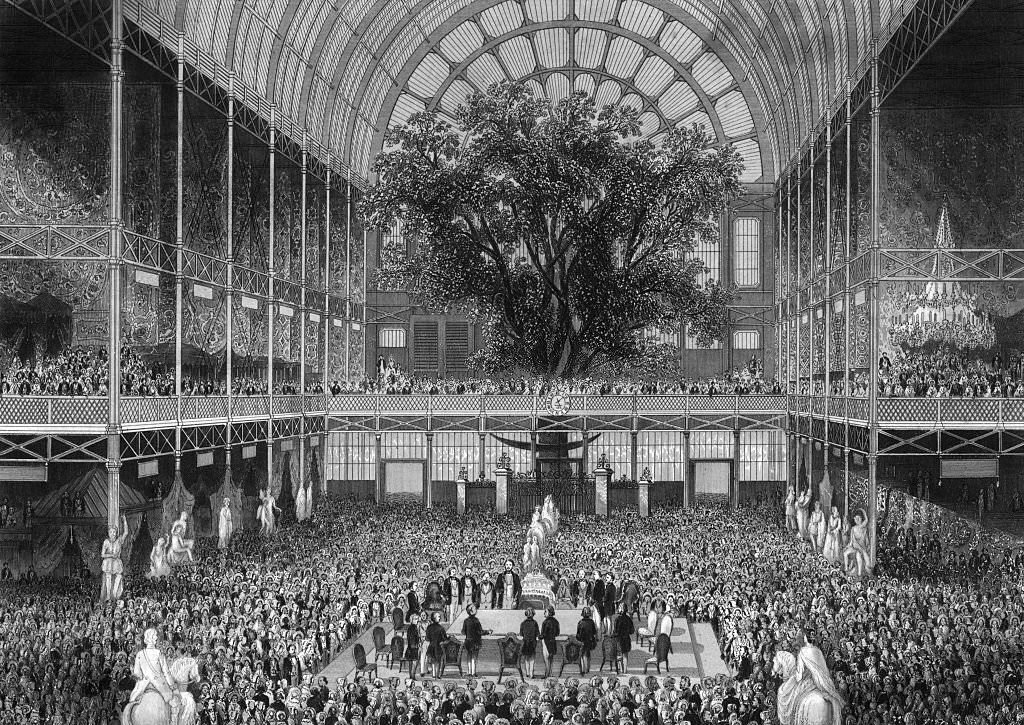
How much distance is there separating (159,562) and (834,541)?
796 inches

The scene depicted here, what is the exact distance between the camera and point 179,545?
31625 millimetres

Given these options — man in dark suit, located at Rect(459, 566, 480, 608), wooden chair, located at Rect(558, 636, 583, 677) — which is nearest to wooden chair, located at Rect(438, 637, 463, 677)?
wooden chair, located at Rect(558, 636, 583, 677)

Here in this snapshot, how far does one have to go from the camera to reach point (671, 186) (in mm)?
43688

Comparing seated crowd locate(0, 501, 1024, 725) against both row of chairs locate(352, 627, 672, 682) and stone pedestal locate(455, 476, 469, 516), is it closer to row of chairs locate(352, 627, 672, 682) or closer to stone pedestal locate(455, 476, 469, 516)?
row of chairs locate(352, 627, 672, 682)

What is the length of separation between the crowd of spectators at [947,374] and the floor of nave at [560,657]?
33.6 ft

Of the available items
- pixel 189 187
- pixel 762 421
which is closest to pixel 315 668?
pixel 189 187

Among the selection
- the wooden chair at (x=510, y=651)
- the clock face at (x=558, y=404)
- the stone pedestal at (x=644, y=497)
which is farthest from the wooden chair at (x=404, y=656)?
the stone pedestal at (x=644, y=497)

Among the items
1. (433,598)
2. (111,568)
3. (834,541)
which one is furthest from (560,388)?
(111,568)

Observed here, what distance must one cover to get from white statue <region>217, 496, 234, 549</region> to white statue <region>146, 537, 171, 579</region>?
490 centimetres

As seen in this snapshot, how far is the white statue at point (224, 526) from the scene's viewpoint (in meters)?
35.8

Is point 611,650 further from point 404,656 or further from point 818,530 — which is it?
point 818,530

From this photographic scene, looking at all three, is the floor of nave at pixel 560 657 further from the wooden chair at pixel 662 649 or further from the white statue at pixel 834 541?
the white statue at pixel 834 541

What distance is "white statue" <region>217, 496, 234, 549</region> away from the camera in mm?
35844

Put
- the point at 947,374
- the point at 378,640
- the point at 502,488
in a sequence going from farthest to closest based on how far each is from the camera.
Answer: the point at 502,488 → the point at 947,374 → the point at 378,640
